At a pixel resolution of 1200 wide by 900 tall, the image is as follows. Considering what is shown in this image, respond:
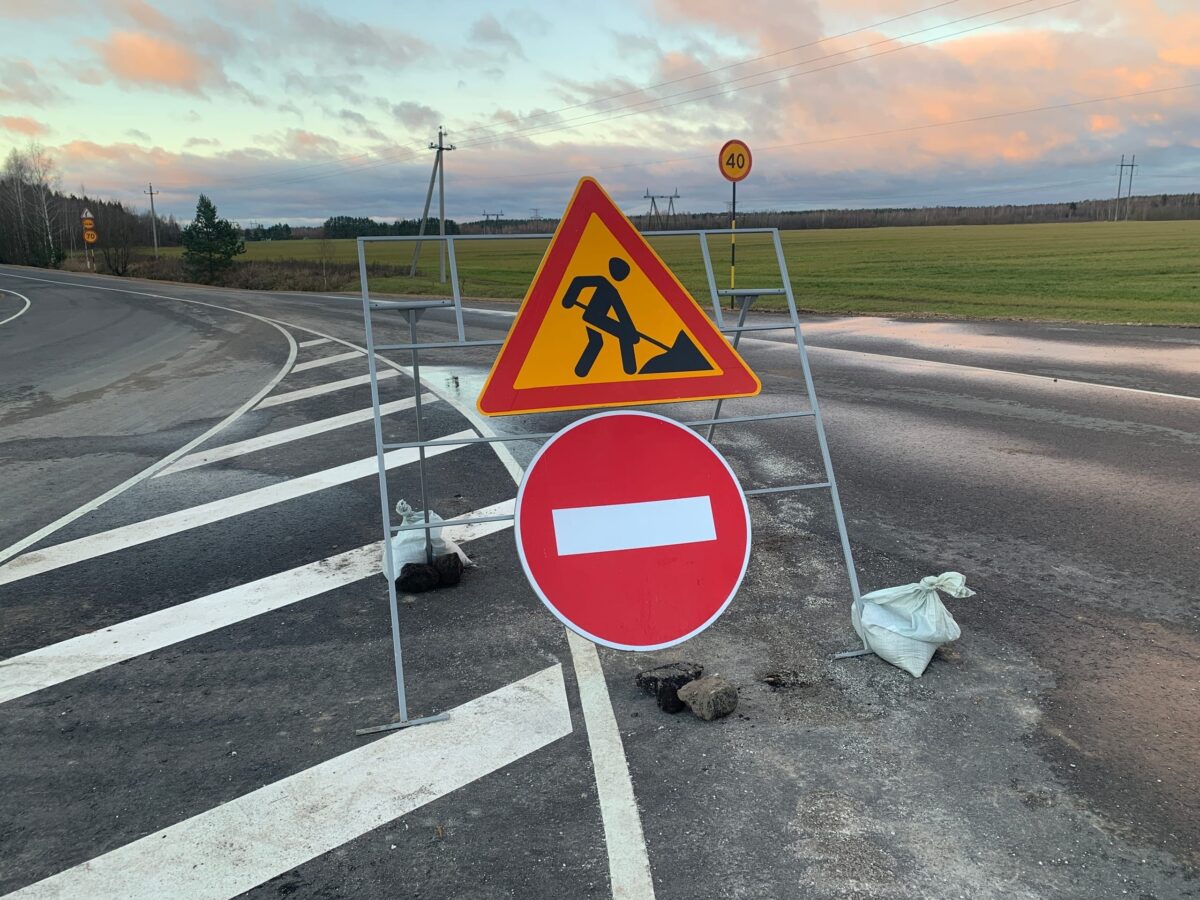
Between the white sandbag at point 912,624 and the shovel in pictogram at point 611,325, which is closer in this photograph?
the shovel in pictogram at point 611,325

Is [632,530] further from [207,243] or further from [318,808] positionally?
[207,243]

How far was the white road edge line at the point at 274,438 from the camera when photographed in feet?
26.3

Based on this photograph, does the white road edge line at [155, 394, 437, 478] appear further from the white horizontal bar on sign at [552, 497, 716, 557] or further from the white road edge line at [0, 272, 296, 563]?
the white horizontal bar on sign at [552, 497, 716, 557]

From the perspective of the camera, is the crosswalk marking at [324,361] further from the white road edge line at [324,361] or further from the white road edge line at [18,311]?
the white road edge line at [18,311]

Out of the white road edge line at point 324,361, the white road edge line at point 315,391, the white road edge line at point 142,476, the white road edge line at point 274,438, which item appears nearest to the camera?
the white road edge line at point 142,476

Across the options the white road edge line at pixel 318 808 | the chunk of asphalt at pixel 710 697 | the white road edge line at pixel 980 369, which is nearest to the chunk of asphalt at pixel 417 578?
the white road edge line at pixel 318 808

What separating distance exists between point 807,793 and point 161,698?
110 inches

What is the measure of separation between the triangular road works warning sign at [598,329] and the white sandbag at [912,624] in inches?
48.4

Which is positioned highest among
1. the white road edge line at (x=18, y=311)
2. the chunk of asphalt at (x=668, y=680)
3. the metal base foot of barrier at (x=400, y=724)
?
the white road edge line at (x=18, y=311)

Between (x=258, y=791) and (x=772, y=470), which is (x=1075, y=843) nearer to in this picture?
(x=258, y=791)

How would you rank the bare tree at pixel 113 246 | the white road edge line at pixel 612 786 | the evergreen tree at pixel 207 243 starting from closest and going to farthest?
the white road edge line at pixel 612 786
the evergreen tree at pixel 207 243
the bare tree at pixel 113 246

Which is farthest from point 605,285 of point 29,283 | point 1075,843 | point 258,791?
point 29,283

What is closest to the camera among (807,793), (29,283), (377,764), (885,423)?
(807,793)

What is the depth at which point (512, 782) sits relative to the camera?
10.4 ft
